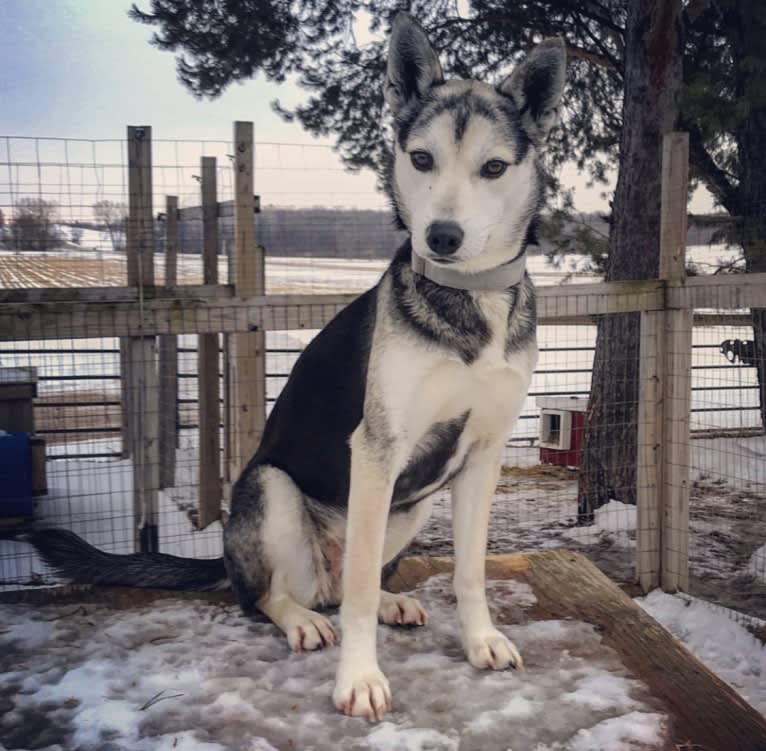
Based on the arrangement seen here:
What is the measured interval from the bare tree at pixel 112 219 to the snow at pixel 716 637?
3692 millimetres

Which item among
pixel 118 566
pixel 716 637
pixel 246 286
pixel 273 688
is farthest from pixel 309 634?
pixel 716 637

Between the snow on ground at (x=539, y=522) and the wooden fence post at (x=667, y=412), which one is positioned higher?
the wooden fence post at (x=667, y=412)

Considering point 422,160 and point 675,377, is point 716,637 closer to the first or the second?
point 675,377

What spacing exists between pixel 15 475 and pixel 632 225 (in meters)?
4.87

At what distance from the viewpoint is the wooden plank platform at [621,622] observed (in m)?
1.92

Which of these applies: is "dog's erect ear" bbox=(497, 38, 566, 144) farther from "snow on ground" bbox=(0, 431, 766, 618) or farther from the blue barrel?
the blue barrel

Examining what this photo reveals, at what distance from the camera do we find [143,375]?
365 cm

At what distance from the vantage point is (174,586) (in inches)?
108

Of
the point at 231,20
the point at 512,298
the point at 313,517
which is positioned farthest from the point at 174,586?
the point at 231,20

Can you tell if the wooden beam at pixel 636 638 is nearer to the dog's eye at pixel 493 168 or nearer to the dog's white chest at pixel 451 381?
the dog's white chest at pixel 451 381

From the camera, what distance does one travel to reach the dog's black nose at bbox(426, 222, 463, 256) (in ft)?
5.88

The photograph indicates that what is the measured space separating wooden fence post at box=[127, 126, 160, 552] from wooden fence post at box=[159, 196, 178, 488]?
2251mm

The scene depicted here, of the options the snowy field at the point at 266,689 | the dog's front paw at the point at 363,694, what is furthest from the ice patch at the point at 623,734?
the dog's front paw at the point at 363,694

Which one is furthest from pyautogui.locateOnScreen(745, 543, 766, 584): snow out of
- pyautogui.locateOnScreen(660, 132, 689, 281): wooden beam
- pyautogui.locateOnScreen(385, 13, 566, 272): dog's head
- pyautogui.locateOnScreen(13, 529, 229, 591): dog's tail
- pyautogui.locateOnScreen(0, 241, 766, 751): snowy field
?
pyautogui.locateOnScreen(385, 13, 566, 272): dog's head
